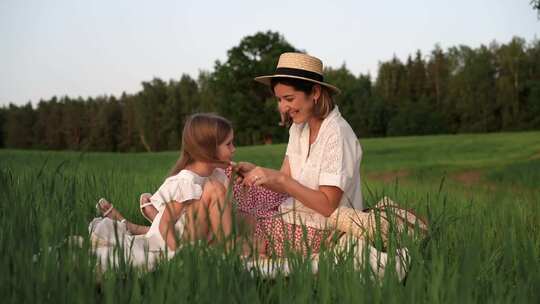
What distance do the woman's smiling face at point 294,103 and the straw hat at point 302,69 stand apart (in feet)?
0.33

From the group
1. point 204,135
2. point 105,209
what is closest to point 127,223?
point 105,209

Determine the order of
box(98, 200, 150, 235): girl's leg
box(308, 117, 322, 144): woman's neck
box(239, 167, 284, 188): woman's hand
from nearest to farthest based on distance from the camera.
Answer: box(239, 167, 284, 188): woman's hand < box(308, 117, 322, 144): woman's neck < box(98, 200, 150, 235): girl's leg

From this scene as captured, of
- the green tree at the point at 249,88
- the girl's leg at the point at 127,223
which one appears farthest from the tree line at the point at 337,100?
the girl's leg at the point at 127,223

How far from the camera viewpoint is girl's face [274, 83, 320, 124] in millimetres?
4398

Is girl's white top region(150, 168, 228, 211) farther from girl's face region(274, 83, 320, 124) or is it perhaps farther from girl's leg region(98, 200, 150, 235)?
girl's face region(274, 83, 320, 124)

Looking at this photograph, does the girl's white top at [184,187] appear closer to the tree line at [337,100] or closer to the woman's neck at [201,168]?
the woman's neck at [201,168]

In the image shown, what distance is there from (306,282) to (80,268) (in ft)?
2.57

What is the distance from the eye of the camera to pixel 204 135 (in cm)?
439

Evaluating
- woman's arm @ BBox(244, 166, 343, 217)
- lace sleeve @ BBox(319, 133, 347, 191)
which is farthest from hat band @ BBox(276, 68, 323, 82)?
woman's arm @ BBox(244, 166, 343, 217)

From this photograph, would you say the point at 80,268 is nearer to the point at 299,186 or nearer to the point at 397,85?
the point at 299,186

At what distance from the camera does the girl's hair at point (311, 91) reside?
4410 mm

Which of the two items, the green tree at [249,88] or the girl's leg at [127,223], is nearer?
the girl's leg at [127,223]

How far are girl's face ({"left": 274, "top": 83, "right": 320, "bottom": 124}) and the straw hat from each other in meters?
0.10

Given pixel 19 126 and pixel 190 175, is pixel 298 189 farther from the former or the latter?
pixel 19 126
